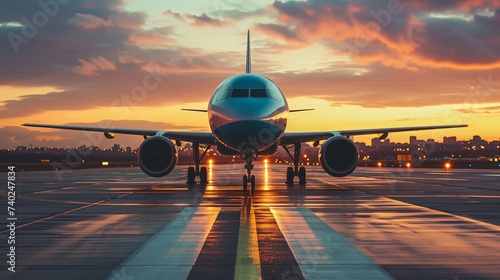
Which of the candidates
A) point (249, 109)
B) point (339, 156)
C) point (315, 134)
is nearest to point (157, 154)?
point (249, 109)

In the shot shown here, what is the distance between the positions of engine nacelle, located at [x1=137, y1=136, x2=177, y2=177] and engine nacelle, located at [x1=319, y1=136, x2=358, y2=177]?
5.75m

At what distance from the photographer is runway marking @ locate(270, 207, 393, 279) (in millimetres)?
8102

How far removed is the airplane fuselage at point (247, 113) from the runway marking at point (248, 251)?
7.63 metres

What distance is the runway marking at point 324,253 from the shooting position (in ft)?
26.6

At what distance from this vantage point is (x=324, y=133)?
28719 mm

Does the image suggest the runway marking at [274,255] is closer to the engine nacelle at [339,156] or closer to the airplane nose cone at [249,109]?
the airplane nose cone at [249,109]

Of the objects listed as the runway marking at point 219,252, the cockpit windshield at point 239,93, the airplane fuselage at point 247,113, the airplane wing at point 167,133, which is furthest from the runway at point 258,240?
the airplane wing at point 167,133

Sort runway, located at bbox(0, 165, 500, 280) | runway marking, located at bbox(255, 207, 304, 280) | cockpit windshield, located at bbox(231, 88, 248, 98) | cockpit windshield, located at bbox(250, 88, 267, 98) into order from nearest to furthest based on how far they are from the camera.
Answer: runway marking, located at bbox(255, 207, 304, 280) < runway, located at bbox(0, 165, 500, 280) < cockpit windshield, located at bbox(231, 88, 248, 98) < cockpit windshield, located at bbox(250, 88, 267, 98)

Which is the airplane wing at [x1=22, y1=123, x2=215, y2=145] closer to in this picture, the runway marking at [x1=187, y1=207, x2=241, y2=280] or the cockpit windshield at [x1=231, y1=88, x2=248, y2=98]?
the cockpit windshield at [x1=231, y1=88, x2=248, y2=98]

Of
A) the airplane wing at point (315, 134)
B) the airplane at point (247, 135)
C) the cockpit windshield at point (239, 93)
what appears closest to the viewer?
the airplane at point (247, 135)

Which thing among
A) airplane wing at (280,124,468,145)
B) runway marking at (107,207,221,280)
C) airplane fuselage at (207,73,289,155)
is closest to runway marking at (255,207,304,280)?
runway marking at (107,207,221,280)

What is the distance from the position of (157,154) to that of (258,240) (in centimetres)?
1561

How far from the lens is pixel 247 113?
73.5 feet

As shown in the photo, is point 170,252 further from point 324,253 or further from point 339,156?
point 339,156
